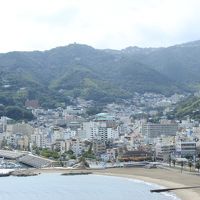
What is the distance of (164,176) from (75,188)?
1025 cm

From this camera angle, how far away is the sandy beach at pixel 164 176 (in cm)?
4890

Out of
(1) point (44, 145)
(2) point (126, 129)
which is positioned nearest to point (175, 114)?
(2) point (126, 129)

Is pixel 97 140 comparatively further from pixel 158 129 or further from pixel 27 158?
pixel 27 158

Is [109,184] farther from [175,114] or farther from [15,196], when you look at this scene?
[175,114]

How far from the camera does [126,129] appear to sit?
122m

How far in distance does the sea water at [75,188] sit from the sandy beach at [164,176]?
4.10 ft

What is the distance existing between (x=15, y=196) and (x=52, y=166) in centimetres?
2830

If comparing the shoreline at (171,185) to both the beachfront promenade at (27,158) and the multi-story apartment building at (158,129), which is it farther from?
the multi-story apartment building at (158,129)

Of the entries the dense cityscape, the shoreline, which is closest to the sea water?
the shoreline

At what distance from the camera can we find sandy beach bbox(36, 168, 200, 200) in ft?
160

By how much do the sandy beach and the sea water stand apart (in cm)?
125

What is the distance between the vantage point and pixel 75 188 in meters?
55.2

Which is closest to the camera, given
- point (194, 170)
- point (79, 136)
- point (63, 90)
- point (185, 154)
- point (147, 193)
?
point (147, 193)

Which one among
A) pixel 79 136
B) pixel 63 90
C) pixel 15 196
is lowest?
pixel 15 196
